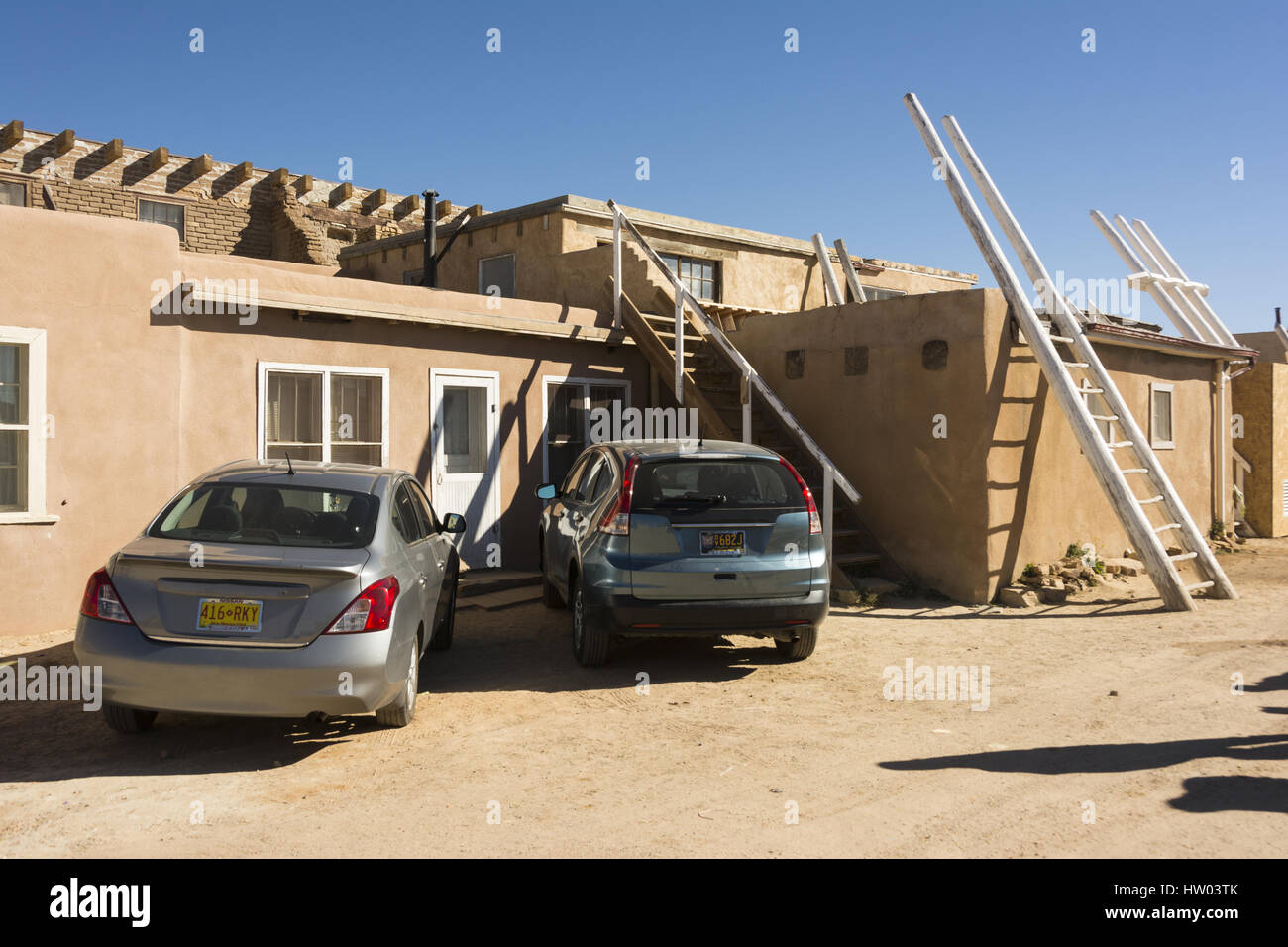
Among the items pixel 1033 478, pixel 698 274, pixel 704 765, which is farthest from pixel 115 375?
pixel 698 274

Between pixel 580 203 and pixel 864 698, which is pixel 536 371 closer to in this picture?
pixel 580 203

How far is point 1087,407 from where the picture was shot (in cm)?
1127

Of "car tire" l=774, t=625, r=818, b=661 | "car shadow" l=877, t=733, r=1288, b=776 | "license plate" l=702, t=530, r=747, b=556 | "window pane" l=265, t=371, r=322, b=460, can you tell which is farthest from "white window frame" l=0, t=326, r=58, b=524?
"car shadow" l=877, t=733, r=1288, b=776

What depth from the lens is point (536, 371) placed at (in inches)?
Result: 504

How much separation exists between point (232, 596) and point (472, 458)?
7178 mm

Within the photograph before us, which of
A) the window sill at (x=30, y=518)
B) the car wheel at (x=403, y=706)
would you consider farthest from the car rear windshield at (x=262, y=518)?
the window sill at (x=30, y=518)

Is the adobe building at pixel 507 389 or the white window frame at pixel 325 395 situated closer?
the adobe building at pixel 507 389

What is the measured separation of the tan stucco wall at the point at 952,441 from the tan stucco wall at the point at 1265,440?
6.85m

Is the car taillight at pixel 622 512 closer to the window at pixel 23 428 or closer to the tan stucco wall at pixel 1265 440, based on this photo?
the window at pixel 23 428

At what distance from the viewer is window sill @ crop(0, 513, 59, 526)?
339 inches

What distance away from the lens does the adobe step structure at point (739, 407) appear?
36.6ft

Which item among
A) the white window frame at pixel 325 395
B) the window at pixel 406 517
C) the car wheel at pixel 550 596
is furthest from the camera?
the white window frame at pixel 325 395

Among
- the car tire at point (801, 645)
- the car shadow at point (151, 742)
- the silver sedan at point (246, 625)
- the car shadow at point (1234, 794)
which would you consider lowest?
the car shadow at point (151, 742)
